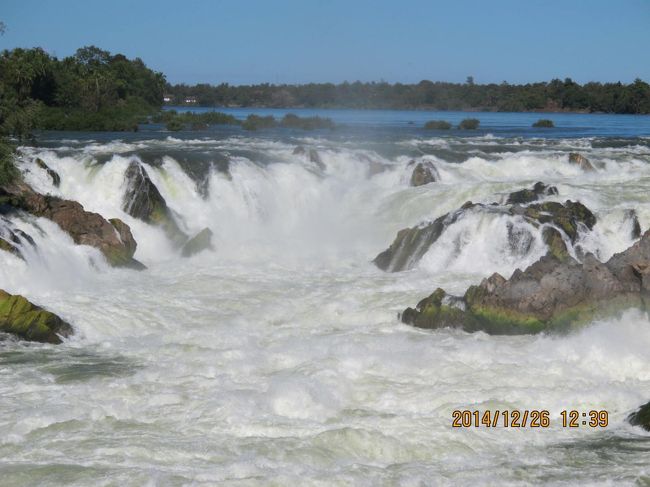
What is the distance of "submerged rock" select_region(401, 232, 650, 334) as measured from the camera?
1451 centimetres

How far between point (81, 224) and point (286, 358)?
29.0 feet

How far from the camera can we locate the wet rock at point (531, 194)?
2236 cm

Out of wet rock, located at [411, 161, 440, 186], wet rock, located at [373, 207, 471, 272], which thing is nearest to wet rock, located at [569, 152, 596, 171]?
wet rock, located at [411, 161, 440, 186]

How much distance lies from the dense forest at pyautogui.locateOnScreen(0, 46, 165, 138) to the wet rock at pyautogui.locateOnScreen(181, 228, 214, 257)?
21330mm

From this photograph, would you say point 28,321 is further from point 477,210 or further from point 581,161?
point 581,161

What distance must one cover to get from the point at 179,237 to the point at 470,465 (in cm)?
1507

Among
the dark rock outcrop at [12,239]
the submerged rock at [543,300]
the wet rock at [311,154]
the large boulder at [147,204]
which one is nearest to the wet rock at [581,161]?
the wet rock at [311,154]

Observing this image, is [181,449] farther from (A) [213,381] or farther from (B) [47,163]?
(B) [47,163]

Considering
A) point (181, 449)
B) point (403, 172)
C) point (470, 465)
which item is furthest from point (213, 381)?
point (403, 172)

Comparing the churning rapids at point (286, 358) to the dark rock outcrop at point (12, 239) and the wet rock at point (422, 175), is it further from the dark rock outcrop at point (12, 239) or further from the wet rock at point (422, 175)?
the wet rock at point (422, 175)

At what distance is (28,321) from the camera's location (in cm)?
1405

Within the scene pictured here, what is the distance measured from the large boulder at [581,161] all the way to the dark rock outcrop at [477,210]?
10948 millimetres

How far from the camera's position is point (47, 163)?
25.5m

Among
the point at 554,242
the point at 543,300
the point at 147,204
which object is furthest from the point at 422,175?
the point at 543,300
